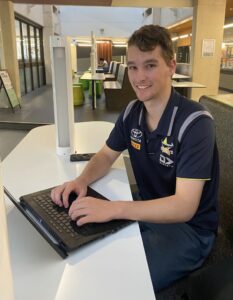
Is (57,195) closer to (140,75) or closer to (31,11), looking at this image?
(140,75)

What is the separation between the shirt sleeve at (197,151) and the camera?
98cm

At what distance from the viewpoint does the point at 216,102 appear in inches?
53.4

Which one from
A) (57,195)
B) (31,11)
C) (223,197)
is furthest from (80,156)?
(31,11)

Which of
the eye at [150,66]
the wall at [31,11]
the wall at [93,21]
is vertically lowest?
the eye at [150,66]

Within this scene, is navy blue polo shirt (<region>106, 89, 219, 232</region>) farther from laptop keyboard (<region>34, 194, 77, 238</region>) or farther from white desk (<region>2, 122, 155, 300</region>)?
laptop keyboard (<region>34, 194, 77, 238</region>)

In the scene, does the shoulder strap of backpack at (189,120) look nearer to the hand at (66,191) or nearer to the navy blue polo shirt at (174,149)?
the navy blue polo shirt at (174,149)

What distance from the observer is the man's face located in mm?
1174

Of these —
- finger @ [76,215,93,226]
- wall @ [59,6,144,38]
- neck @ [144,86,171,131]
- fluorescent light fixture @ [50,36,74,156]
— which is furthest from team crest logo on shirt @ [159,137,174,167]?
wall @ [59,6,144,38]

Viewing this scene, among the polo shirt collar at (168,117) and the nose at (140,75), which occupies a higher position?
the nose at (140,75)

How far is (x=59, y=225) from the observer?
0.86 m

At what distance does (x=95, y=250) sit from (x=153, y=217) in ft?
0.75

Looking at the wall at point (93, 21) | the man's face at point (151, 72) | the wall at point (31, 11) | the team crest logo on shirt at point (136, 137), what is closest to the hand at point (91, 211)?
the team crest logo on shirt at point (136, 137)

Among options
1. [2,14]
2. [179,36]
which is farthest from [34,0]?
[179,36]

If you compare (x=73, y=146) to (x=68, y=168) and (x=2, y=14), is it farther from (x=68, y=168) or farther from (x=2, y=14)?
(x=2, y=14)
